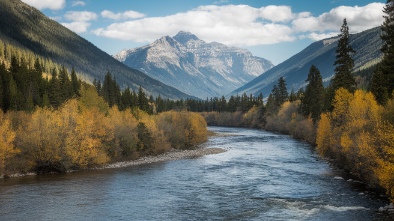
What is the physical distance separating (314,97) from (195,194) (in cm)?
6965

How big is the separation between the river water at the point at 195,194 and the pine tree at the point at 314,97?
34.1 metres

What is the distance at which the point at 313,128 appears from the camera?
313ft

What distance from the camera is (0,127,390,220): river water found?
3488 centimetres

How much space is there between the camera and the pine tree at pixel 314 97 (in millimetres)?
95812

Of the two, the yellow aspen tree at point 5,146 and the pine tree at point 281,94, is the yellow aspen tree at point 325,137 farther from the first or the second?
the pine tree at point 281,94

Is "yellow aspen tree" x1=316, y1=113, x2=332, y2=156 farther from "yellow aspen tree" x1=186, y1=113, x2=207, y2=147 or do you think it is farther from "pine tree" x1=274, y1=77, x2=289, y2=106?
"pine tree" x1=274, y1=77, x2=289, y2=106

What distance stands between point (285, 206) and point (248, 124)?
15062 cm

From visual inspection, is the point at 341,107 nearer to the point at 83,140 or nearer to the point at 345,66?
the point at 345,66

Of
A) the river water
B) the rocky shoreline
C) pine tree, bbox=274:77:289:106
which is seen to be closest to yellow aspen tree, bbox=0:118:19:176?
the river water

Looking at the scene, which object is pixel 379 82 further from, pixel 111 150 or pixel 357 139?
pixel 111 150

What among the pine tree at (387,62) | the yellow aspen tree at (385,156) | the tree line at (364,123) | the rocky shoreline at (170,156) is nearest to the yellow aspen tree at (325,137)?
the tree line at (364,123)

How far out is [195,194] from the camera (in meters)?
43.2

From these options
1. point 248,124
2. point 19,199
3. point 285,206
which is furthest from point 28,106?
point 248,124

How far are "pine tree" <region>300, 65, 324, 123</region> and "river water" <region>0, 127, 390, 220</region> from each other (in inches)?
1344
